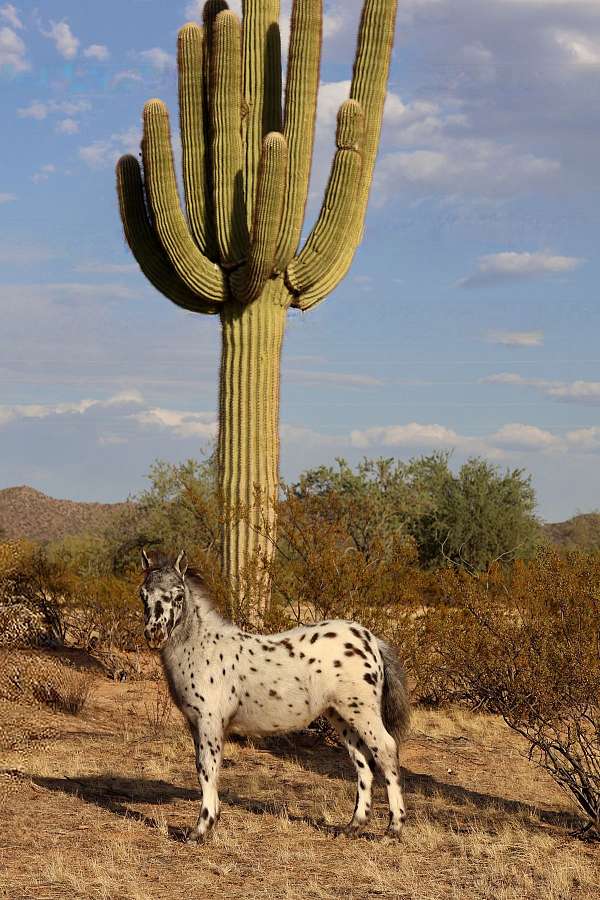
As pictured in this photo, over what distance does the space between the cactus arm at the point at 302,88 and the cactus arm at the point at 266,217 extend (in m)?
0.47

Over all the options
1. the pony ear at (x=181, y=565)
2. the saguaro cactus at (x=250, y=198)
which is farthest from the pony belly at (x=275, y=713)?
the saguaro cactus at (x=250, y=198)

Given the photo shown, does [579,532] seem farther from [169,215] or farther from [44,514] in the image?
[169,215]

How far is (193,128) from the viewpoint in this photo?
1462 centimetres

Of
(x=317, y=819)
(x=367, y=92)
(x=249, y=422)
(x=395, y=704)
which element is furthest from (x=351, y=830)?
(x=367, y=92)

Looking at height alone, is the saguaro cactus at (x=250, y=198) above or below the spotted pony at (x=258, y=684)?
above

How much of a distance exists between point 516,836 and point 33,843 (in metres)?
3.45

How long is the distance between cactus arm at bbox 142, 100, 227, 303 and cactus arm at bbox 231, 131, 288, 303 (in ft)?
1.45

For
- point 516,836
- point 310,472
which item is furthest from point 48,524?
point 516,836

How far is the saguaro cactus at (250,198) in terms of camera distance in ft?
44.1

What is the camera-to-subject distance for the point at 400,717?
Result: 25.9 ft

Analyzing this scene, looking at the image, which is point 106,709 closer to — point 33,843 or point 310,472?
point 33,843

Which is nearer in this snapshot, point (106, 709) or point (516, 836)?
point (516, 836)

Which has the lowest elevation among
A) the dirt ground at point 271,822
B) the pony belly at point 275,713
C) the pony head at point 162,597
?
the dirt ground at point 271,822

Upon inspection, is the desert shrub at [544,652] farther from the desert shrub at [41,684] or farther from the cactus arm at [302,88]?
the cactus arm at [302,88]
